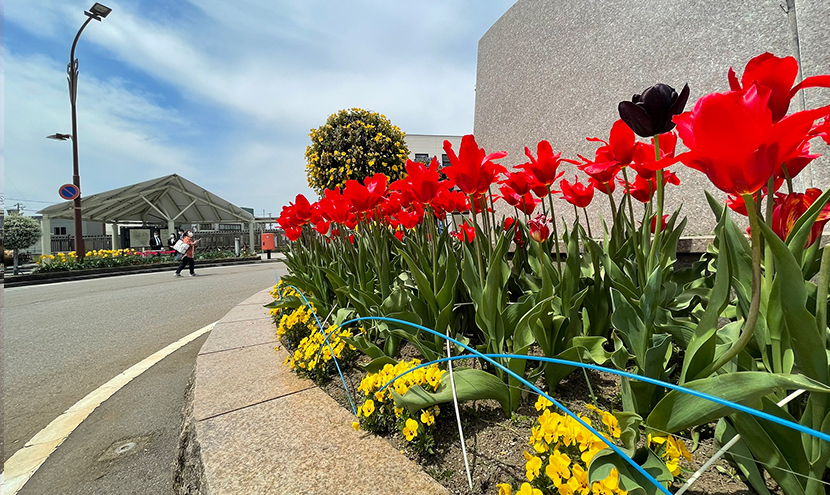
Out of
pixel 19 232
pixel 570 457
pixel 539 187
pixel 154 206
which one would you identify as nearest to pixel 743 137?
pixel 570 457

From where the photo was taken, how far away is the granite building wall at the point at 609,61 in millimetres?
2658

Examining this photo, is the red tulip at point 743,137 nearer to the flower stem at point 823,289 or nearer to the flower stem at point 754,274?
the flower stem at point 754,274

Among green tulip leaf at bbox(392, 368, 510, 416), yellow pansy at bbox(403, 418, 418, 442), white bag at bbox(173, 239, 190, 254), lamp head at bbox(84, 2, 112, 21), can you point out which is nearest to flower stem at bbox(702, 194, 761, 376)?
green tulip leaf at bbox(392, 368, 510, 416)

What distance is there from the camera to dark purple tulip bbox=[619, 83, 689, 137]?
1045 millimetres

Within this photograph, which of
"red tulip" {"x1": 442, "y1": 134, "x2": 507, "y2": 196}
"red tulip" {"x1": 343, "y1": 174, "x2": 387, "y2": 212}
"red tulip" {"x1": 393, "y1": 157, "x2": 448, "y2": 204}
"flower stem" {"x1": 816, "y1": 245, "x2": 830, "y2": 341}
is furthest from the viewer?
"red tulip" {"x1": 343, "y1": 174, "x2": 387, "y2": 212}

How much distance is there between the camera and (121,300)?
666 centimetres

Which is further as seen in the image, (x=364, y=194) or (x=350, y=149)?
(x=350, y=149)

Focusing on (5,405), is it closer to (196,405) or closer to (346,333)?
(196,405)

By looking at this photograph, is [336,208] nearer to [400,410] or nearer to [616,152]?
[400,410]

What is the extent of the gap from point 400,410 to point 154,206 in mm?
23073

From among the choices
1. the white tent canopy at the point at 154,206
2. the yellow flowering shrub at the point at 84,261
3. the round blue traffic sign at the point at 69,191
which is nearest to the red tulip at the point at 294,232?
the round blue traffic sign at the point at 69,191

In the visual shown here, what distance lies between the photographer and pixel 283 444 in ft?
4.50

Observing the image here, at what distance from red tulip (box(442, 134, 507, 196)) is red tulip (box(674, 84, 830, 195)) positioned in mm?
785

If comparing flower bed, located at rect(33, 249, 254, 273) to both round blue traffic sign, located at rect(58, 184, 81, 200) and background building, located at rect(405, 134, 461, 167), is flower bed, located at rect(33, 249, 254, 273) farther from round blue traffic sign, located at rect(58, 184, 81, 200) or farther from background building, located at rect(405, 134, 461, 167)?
background building, located at rect(405, 134, 461, 167)
